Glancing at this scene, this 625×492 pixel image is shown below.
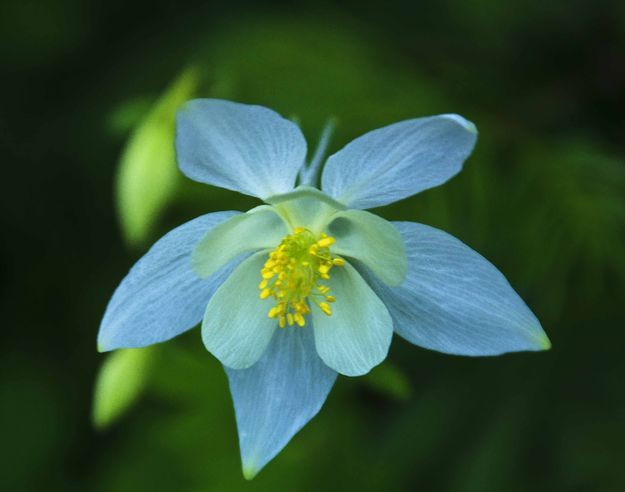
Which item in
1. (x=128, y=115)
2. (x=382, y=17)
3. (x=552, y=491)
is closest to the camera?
(x=128, y=115)

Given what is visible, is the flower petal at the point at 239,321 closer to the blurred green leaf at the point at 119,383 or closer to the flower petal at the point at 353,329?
the flower petal at the point at 353,329

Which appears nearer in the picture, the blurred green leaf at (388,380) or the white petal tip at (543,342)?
the white petal tip at (543,342)

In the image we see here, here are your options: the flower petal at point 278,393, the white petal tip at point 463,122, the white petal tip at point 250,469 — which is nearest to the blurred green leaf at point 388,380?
the flower petal at point 278,393

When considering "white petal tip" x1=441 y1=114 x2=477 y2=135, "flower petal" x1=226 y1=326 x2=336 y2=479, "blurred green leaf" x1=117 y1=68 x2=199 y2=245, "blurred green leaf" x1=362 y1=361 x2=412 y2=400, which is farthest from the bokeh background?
"white petal tip" x1=441 y1=114 x2=477 y2=135

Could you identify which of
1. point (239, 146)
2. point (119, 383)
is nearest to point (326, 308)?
point (239, 146)

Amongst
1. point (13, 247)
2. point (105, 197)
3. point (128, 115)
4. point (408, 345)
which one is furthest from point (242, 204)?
point (13, 247)

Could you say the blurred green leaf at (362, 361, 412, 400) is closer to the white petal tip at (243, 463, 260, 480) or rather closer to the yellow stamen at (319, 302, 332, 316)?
the yellow stamen at (319, 302, 332, 316)

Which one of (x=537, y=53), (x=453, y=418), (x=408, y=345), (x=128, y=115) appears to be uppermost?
(x=537, y=53)

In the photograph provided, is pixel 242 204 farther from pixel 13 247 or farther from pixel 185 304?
pixel 13 247
